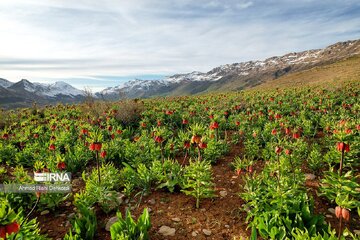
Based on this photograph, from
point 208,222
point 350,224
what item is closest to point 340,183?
point 350,224

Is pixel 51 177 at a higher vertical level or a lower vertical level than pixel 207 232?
higher

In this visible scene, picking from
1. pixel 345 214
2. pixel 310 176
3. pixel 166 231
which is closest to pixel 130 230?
pixel 166 231

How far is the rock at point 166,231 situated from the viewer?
4.33 meters

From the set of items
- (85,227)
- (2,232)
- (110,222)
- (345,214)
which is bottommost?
(110,222)

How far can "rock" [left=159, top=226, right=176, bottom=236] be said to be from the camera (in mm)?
4331

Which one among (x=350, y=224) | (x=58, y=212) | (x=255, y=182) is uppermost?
(x=255, y=182)

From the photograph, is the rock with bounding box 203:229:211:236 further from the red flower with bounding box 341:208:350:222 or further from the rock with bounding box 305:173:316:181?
the rock with bounding box 305:173:316:181

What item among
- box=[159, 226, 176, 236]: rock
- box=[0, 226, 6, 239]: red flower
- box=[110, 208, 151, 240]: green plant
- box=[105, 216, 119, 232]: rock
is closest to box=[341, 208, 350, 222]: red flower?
box=[159, 226, 176, 236]: rock

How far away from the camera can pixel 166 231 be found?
4395 mm

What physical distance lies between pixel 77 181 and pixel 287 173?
4.87 metres

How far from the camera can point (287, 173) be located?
17.9 ft

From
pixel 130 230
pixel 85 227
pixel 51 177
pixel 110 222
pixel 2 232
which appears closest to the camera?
pixel 2 232

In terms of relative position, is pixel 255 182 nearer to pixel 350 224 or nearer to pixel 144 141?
pixel 350 224

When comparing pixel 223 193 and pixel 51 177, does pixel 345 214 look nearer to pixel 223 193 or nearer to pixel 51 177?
pixel 223 193
